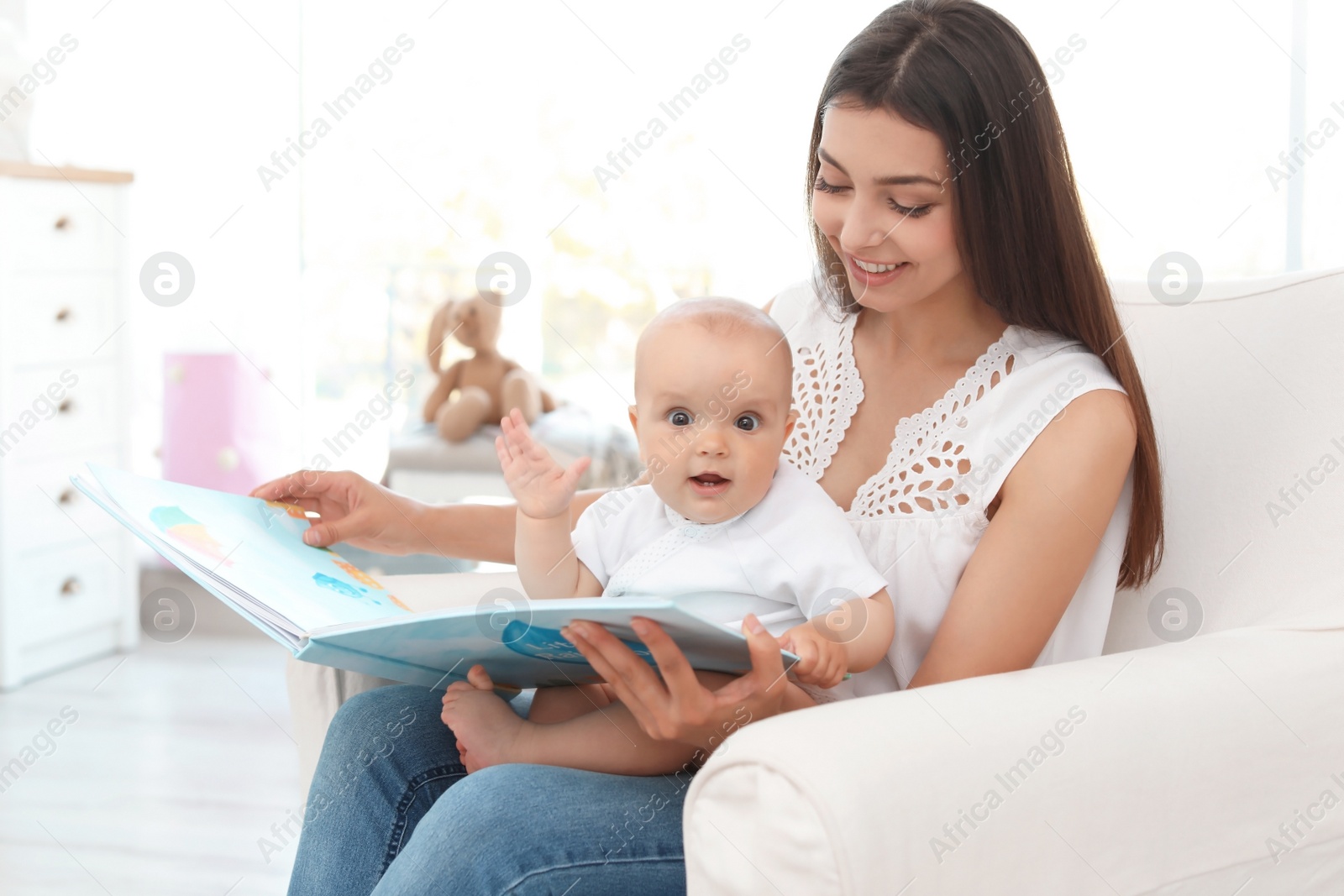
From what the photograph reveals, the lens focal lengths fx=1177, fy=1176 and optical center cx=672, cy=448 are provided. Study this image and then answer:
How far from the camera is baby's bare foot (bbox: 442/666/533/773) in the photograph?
41.1 inches

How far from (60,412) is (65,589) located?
1.47 feet

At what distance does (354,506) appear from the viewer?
127cm

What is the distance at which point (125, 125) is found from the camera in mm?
3295

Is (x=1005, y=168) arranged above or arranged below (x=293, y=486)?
above

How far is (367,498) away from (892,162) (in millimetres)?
646

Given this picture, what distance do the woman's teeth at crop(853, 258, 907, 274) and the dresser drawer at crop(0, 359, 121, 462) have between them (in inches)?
93.3

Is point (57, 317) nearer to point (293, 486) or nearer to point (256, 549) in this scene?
point (293, 486)

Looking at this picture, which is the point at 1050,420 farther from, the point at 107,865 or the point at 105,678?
the point at 105,678

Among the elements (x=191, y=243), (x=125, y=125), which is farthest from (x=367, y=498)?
(x=125, y=125)

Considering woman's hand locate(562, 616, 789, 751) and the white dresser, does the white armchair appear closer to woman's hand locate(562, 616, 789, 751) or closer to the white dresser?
woman's hand locate(562, 616, 789, 751)

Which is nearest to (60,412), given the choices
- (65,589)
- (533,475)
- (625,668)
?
(65,589)

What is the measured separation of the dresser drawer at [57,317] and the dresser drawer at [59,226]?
0.04 meters

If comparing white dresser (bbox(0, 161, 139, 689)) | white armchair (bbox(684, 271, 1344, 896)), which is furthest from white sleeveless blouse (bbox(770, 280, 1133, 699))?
white dresser (bbox(0, 161, 139, 689))

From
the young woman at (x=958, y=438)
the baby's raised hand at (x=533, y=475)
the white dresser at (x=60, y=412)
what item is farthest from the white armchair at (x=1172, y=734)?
the white dresser at (x=60, y=412)
